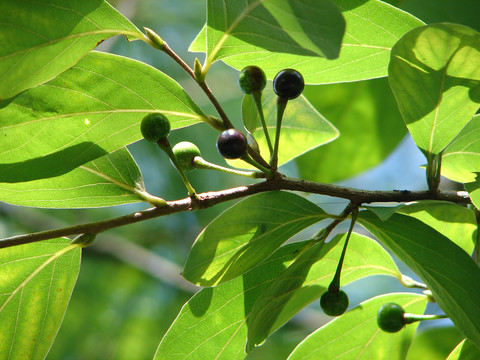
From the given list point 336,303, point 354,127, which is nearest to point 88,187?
point 336,303

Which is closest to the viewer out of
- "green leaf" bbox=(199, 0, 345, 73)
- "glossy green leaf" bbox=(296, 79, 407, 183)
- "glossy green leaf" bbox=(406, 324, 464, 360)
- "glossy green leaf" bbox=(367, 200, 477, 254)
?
"green leaf" bbox=(199, 0, 345, 73)

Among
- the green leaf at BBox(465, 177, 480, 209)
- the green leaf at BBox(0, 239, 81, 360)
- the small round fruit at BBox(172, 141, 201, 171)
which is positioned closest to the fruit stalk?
the small round fruit at BBox(172, 141, 201, 171)

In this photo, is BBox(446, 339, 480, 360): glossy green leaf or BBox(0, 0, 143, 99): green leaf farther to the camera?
BBox(446, 339, 480, 360): glossy green leaf

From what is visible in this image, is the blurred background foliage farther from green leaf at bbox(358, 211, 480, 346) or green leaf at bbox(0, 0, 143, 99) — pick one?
green leaf at bbox(0, 0, 143, 99)

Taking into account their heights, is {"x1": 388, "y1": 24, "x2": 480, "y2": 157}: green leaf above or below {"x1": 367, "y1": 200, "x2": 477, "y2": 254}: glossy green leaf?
above

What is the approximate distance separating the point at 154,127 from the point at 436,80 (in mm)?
640

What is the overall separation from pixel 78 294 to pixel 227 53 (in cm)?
381

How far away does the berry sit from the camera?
4.49ft

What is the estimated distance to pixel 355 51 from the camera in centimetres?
149

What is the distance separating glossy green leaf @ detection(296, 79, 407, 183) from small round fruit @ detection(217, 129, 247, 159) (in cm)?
135

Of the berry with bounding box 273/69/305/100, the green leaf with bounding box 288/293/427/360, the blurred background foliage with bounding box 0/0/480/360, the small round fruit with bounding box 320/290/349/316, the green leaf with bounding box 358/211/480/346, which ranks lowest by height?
the blurred background foliage with bounding box 0/0/480/360

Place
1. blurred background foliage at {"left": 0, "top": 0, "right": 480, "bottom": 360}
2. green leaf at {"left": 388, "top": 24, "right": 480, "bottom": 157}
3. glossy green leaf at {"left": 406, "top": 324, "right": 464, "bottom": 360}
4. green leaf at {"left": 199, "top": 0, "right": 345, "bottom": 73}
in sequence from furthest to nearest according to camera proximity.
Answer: blurred background foliage at {"left": 0, "top": 0, "right": 480, "bottom": 360}, glossy green leaf at {"left": 406, "top": 324, "right": 464, "bottom": 360}, green leaf at {"left": 388, "top": 24, "right": 480, "bottom": 157}, green leaf at {"left": 199, "top": 0, "right": 345, "bottom": 73}

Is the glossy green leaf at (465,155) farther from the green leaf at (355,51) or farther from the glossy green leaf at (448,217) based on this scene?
the green leaf at (355,51)

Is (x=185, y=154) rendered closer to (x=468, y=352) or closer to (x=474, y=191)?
(x=474, y=191)
